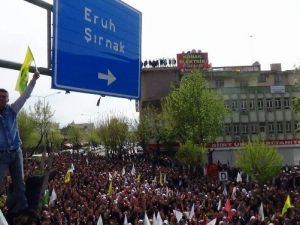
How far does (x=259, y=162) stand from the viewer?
32906 millimetres

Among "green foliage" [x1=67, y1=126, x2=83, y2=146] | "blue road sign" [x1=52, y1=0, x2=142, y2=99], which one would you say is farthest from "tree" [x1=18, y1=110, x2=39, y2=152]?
"blue road sign" [x1=52, y1=0, x2=142, y2=99]

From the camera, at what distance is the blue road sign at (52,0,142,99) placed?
5.63 m

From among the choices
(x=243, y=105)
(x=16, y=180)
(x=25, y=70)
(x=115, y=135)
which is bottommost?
(x=16, y=180)

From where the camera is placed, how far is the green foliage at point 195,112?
4656 centimetres

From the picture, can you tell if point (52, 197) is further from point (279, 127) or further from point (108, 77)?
point (279, 127)

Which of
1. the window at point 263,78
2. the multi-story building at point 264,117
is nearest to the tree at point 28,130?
the multi-story building at point 264,117

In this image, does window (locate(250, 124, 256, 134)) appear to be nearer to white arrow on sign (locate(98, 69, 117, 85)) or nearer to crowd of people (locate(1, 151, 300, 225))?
crowd of people (locate(1, 151, 300, 225))

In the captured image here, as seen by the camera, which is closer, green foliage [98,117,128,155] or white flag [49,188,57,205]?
white flag [49,188,57,205]

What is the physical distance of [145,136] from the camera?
60.6m

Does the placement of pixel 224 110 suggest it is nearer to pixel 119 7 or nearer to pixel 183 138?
pixel 183 138

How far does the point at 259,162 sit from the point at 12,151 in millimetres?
30172

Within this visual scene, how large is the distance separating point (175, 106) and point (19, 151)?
44.0m

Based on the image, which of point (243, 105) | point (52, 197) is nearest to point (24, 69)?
point (52, 197)

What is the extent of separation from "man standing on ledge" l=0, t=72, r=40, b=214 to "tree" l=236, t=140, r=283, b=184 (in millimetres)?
28814
